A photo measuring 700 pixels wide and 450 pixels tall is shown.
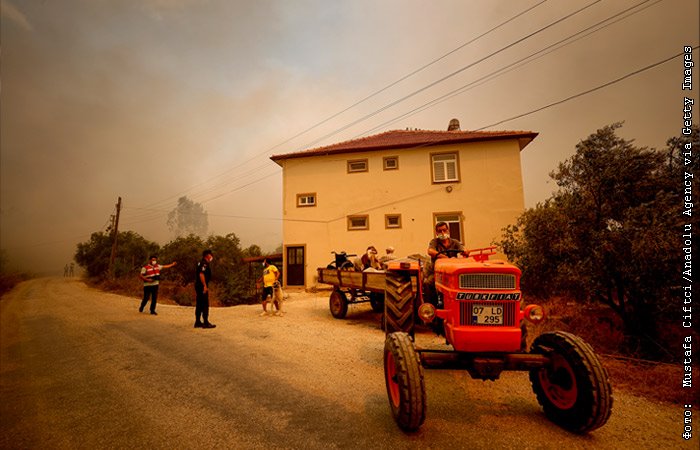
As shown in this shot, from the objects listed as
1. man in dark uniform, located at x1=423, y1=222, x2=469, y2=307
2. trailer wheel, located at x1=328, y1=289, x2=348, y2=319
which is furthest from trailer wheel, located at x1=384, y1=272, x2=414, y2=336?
trailer wheel, located at x1=328, y1=289, x2=348, y2=319

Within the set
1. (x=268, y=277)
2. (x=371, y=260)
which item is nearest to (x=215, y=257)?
(x=268, y=277)

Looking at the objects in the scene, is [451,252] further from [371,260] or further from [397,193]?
[397,193]

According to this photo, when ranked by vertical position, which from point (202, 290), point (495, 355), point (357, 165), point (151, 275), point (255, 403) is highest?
point (357, 165)

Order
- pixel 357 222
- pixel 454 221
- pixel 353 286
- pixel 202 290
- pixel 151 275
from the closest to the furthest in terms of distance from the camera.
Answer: pixel 353 286 → pixel 202 290 → pixel 151 275 → pixel 454 221 → pixel 357 222

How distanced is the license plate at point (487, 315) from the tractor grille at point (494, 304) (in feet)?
0.09

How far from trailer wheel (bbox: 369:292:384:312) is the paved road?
1.73 meters

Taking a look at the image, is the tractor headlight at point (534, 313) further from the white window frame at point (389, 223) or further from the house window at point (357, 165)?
the house window at point (357, 165)

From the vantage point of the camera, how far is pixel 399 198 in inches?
651

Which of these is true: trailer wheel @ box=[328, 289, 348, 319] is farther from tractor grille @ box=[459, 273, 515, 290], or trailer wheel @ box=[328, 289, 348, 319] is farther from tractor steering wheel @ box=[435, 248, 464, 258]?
tractor grille @ box=[459, 273, 515, 290]

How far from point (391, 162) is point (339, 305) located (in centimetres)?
1081

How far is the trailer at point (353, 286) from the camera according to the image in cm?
664

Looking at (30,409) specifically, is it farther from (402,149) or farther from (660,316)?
(402,149)

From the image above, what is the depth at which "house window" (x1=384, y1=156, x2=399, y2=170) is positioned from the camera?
1706 centimetres

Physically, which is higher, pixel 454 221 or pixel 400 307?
pixel 454 221
